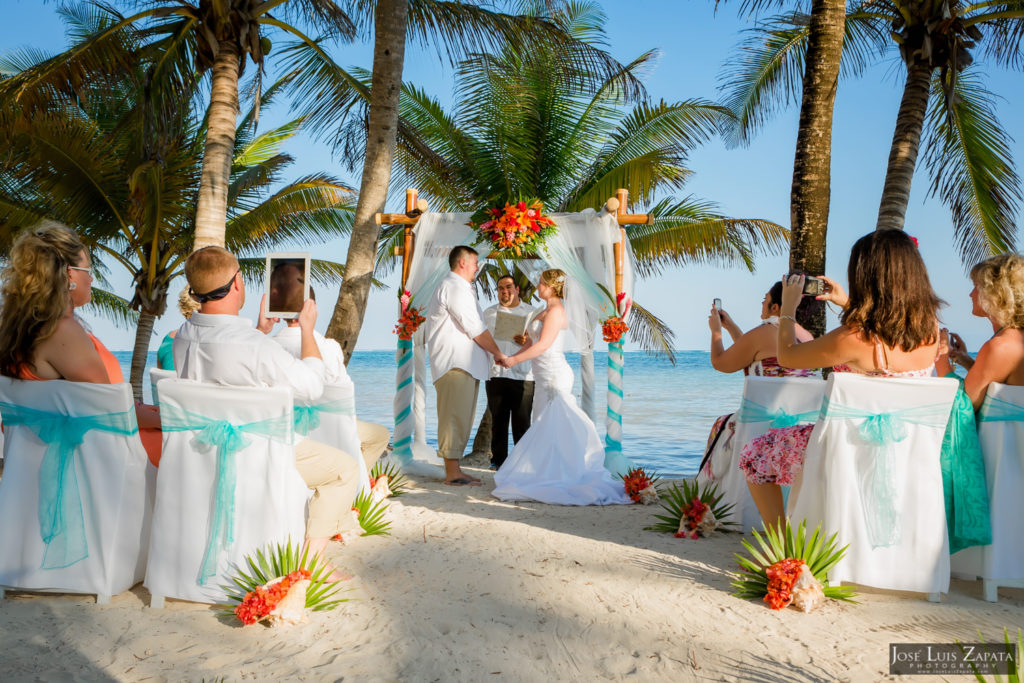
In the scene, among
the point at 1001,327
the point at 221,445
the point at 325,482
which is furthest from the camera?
the point at 325,482

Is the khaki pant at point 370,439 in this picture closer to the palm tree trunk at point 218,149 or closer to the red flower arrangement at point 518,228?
the red flower arrangement at point 518,228

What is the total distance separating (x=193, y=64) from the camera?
879 cm

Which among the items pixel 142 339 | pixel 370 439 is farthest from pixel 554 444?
pixel 142 339

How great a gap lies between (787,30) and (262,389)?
9.45m

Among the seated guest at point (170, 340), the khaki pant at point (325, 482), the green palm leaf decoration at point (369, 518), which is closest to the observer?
the khaki pant at point (325, 482)

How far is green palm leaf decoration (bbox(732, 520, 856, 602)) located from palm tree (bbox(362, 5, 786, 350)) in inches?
295

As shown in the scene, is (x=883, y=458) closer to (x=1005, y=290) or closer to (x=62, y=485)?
(x=1005, y=290)

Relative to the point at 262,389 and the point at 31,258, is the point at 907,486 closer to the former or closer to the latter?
the point at 262,389

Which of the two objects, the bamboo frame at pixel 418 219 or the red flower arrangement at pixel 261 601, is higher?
the bamboo frame at pixel 418 219

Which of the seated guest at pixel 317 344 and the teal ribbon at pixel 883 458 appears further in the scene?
the seated guest at pixel 317 344

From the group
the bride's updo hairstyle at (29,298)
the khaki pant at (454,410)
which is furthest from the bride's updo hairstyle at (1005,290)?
the bride's updo hairstyle at (29,298)

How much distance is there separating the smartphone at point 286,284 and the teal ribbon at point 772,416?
2.77 m

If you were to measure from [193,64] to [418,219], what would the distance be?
135 inches

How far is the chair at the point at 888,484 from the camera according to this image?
11.7ft
